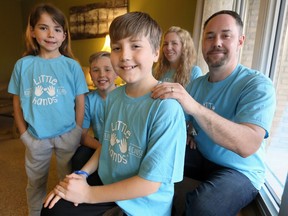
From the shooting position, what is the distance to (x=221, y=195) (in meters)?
0.93

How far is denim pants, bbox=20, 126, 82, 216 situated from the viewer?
1342 mm

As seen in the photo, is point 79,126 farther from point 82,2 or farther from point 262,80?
point 82,2

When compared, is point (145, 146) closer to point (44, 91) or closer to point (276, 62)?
point (44, 91)

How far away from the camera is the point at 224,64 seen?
3.79 feet

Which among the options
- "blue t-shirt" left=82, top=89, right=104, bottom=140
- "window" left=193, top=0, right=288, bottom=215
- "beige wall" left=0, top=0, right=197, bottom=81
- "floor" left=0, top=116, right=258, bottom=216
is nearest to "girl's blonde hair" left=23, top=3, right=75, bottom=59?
"blue t-shirt" left=82, top=89, right=104, bottom=140

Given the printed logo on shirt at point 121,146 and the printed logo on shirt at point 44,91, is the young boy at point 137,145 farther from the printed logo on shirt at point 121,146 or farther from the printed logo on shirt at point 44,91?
the printed logo on shirt at point 44,91

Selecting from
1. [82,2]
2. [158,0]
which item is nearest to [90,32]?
[82,2]

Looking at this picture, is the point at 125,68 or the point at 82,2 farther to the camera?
the point at 82,2

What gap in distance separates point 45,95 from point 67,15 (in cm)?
364

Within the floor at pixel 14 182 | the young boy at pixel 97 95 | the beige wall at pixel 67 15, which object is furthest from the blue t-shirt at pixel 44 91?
the beige wall at pixel 67 15

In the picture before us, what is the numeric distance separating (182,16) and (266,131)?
275 cm

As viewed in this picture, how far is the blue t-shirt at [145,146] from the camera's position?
0.77m

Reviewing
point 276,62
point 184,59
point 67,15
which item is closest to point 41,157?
point 184,59

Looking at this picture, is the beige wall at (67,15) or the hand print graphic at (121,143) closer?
the hand print graphic at (121,143)
